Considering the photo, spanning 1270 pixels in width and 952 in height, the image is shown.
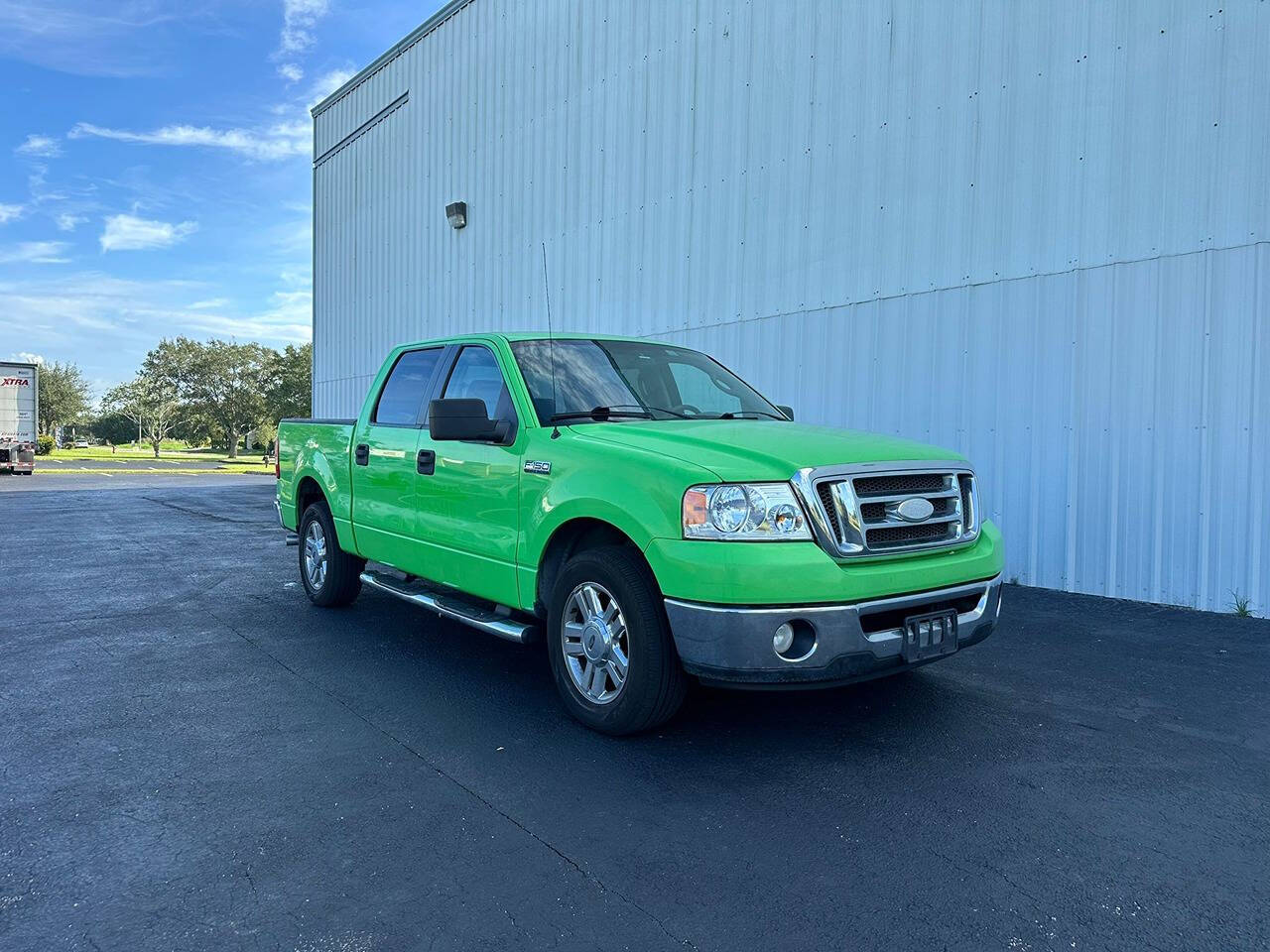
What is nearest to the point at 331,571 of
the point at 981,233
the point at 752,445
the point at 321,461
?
the point at 321,461

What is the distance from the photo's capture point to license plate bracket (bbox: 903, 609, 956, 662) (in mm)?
3721

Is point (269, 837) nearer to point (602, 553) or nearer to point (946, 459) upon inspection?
point (602, 553)

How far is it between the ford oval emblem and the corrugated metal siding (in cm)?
420

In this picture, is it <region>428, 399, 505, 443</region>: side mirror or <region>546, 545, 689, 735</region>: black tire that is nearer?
<region>546, 545, 689, 735</region>: black tire

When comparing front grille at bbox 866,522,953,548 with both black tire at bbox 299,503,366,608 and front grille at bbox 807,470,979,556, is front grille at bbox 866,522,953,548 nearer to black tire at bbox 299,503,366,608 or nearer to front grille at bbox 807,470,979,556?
front grille at bbox 807,470,979,556

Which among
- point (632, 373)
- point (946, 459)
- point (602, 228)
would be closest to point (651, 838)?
point (946, 459)

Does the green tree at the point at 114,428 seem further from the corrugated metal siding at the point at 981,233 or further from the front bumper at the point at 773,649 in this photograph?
the front bumper at the point at 773,649

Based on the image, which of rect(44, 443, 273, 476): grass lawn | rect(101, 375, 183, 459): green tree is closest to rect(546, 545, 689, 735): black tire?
rect(44, 443, 273, 476): grass lawn

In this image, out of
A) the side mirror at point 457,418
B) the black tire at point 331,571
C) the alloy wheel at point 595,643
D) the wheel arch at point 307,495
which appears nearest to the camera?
the alloy wheel at point 595,643

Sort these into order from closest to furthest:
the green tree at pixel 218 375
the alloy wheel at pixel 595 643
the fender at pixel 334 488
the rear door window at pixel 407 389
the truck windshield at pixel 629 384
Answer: the alloy wheel at pixel 595 643 → the truck windshield at pixel 629 384 → the rear door window at pixel 407 389 → the fender at pixel 334 488 → the green tree at pixel 218 375

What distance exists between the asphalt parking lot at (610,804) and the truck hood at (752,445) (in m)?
1.25

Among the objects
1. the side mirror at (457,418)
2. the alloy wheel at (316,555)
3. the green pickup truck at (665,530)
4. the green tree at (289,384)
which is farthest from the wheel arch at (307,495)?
the green tree at (289,384)

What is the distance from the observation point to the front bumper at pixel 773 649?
3477 millimetres

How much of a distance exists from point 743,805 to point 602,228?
10650 mm
